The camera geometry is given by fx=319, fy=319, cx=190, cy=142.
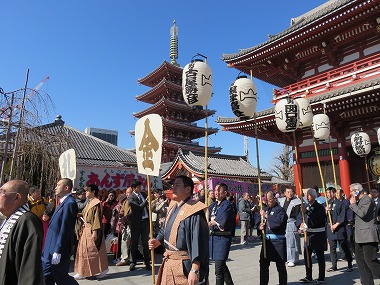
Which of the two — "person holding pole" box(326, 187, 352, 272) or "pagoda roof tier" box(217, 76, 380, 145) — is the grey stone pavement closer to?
"person holding pole" box(326, 187, 352, 272)

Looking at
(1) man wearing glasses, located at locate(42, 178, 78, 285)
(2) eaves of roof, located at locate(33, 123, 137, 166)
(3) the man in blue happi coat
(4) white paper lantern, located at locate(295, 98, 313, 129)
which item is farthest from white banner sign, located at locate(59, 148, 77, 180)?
(2) eaves of roof, located at locate(33, 123, 137, 166)

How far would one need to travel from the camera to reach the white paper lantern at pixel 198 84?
5566 mm

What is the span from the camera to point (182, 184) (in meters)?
3.32

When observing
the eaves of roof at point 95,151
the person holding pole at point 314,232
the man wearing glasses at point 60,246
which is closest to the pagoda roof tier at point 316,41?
the eaves of roof at point 95,151

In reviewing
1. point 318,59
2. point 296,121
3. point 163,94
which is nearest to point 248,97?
point 296,121

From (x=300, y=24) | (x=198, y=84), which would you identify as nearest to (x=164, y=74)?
(x=300, y=24)

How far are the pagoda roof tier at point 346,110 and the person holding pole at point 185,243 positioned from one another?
27.2 ft

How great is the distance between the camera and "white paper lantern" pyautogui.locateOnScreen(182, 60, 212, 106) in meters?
5.57

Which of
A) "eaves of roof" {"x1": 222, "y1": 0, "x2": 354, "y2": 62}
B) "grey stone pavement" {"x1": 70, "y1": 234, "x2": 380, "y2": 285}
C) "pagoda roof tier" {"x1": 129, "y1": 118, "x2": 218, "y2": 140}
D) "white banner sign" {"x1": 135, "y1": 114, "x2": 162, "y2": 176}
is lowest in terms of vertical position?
"grey stone pavement" {"x1": 70, "y1": 234, "x2": 380, "y2": 285}

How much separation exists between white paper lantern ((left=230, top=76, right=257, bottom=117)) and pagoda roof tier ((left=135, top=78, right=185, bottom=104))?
25.3m

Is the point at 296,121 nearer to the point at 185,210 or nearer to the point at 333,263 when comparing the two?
the point at 333,263

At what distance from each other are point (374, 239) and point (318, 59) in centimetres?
1031

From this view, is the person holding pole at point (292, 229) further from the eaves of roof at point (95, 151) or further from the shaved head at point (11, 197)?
the eaves of roof at point (95, 151)

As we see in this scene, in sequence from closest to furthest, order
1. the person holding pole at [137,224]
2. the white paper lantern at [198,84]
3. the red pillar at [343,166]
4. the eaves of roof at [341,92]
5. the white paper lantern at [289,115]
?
A: the white paper lantern at [198,84] < the person holding pole at [137,224] < the white paper lantern at [289,115] < the eaves of roof at [341,92] < the red pillar at [343,166]
